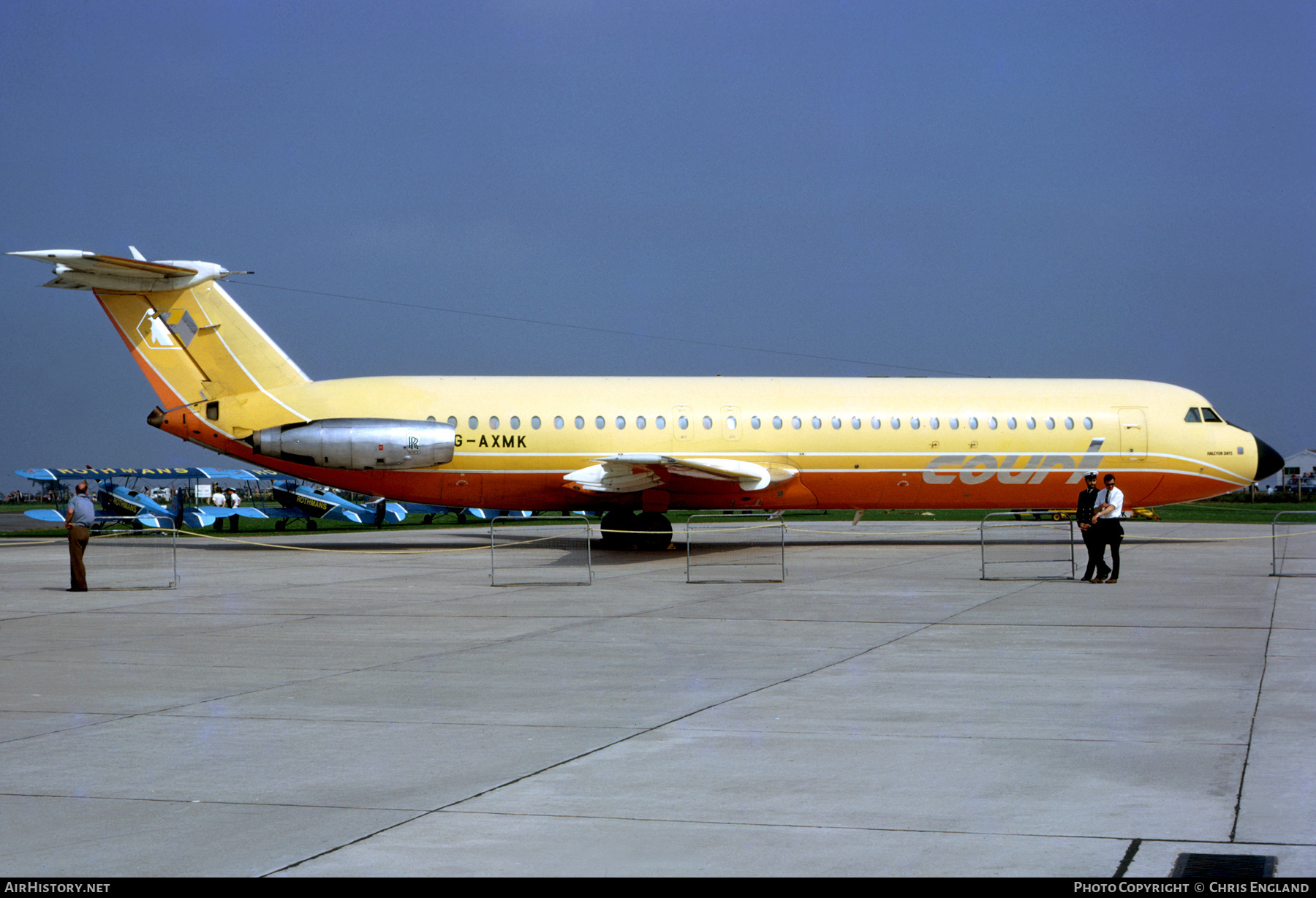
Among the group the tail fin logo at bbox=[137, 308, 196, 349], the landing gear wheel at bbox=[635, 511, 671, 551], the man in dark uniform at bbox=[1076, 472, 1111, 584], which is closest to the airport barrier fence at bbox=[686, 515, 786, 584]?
the landing gear wheel at bbox=[635, 511, 671, 551]

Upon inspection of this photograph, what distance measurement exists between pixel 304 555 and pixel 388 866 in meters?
22.3

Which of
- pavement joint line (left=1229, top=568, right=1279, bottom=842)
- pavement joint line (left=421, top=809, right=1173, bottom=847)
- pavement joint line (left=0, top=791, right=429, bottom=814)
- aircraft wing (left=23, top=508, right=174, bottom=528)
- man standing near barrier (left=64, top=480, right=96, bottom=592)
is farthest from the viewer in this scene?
aircraft wing (left=23, top=508, right=174, bottom=528)

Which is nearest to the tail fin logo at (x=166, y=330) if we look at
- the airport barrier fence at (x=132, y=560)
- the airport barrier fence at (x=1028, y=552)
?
the airport barrier fence at (x=132, y=560)

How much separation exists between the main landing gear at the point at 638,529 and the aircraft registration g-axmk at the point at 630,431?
5 centimetres

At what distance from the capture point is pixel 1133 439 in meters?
26.5

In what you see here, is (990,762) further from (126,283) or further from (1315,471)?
(1315,471)

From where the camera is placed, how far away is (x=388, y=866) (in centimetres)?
498

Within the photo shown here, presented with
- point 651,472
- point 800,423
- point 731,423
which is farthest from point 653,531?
point 800,423

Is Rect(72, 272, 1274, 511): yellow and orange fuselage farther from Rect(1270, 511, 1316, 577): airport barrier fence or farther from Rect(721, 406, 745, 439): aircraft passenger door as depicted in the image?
Rect(1270, 511, 1316, 577): airport barrier fence

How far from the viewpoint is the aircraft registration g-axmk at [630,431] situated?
25.0m

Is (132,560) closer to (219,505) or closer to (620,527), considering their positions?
(620,527)

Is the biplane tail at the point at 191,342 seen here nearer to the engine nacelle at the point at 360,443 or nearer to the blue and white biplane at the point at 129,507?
the engine nacelle at the point at 360,443

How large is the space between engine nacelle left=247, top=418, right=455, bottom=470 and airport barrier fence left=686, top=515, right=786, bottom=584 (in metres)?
5.59

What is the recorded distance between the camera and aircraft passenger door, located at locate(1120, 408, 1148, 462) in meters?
26.5
